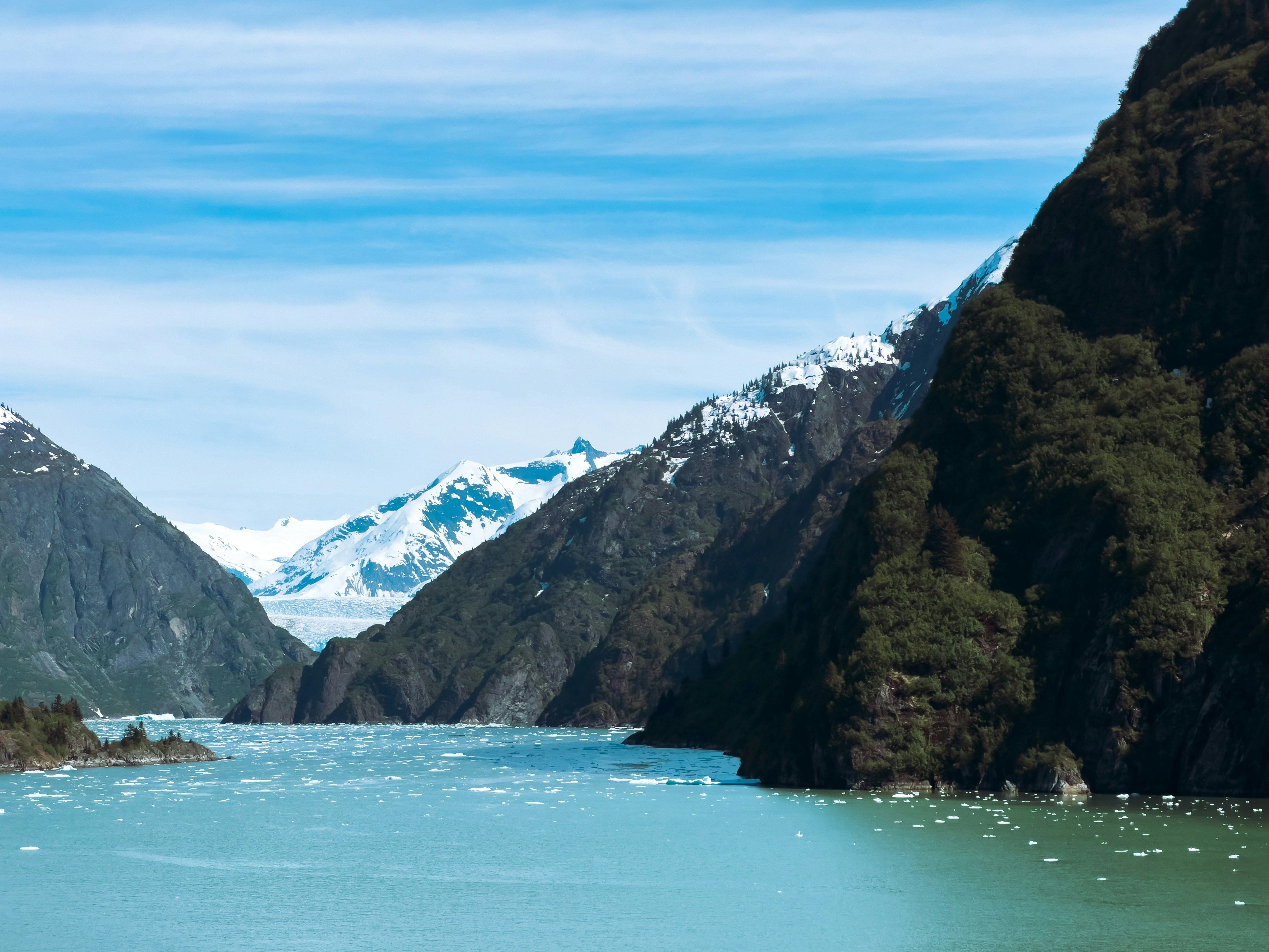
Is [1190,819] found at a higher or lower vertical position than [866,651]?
lower

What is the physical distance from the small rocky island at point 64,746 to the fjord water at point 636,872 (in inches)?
1580

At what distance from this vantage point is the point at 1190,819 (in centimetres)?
7769

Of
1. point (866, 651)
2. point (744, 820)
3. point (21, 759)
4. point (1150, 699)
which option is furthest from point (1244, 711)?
point (21, 759)

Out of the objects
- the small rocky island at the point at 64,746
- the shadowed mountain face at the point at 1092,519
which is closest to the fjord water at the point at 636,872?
the shadowed mountain face at the point at 1092,519

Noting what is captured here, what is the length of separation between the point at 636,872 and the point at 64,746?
106 m

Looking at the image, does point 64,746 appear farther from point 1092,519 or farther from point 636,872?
point 636,872

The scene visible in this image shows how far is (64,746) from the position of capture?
153 metres

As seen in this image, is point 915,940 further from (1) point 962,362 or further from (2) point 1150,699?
(1) point 962,362

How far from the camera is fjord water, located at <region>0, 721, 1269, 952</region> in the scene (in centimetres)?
5022

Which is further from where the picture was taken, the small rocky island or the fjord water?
the small rocky island

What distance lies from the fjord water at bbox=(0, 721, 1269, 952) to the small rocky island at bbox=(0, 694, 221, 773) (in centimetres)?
4013

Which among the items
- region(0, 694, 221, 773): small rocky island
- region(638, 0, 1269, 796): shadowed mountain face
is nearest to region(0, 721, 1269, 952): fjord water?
region(638, 0, 1269, 796): shadowed mountain face

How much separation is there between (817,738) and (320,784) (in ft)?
143

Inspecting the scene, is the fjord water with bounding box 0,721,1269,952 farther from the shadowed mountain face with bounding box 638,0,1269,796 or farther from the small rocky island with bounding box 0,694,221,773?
the small rocky island with bounding box 0,694,221,773
